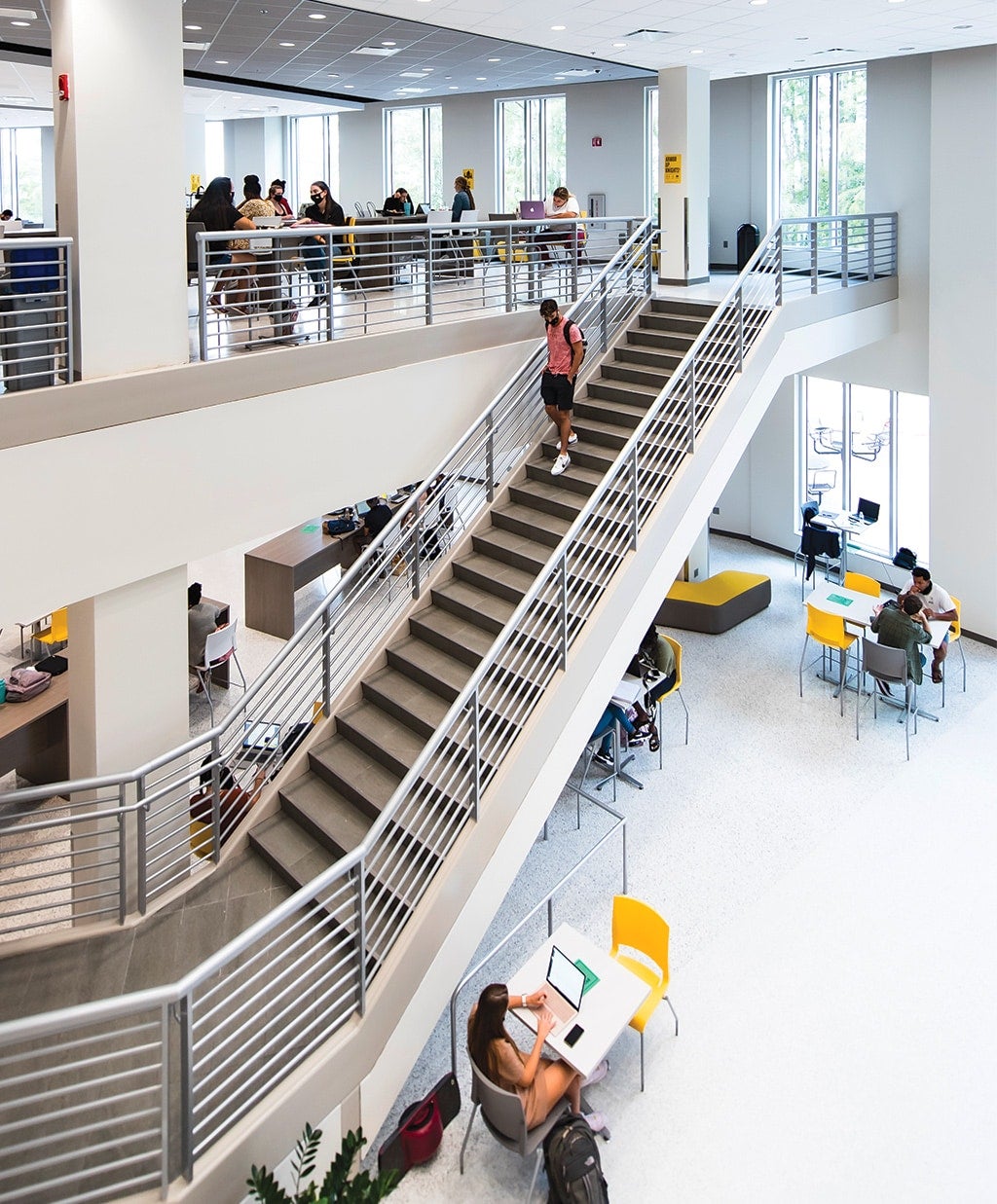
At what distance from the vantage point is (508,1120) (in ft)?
17.2

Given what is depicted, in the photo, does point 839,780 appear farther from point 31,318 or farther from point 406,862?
point 31,318

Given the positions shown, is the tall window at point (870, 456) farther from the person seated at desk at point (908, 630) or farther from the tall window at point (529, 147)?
the tall window at point (529, 147)

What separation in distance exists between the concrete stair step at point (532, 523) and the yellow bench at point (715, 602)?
3625 millimetres

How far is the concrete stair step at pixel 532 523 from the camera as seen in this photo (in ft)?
25.8

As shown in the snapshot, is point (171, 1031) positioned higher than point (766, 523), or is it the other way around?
point (766, 523)

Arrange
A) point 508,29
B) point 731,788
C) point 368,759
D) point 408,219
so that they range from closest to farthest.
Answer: point 368,759 → point 731,788 → point 508,29 → point 408,219

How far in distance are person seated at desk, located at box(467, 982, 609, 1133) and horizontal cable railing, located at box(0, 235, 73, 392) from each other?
149 inches

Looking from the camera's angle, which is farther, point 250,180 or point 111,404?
point 250,180

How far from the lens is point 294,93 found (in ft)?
52.9

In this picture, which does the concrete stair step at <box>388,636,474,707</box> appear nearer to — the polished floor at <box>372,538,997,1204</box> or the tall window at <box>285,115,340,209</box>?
the polished floor at <box>372,538,997,1204</box>

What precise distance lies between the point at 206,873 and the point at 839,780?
500 cm

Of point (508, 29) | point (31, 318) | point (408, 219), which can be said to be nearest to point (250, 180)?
point (408, 219)

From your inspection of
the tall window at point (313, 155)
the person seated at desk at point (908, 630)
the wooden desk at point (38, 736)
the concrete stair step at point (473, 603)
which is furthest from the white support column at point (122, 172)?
the tall window at point (313, 155)

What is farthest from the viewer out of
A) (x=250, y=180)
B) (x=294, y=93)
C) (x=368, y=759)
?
(x=294, y=93)
